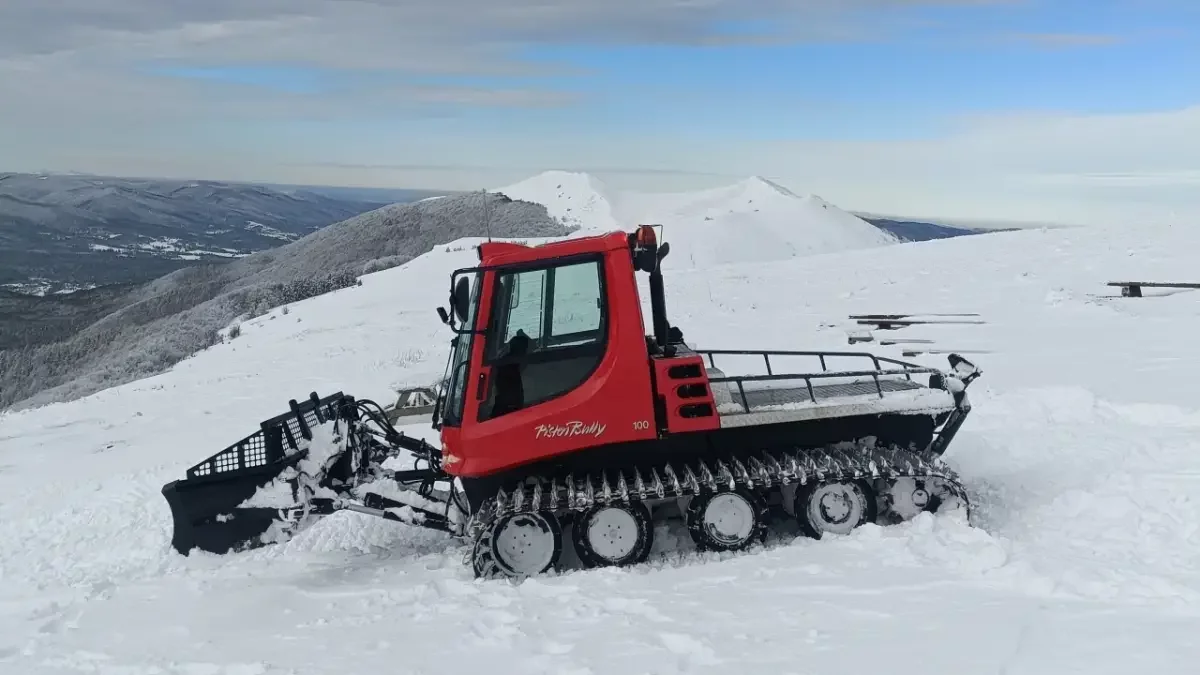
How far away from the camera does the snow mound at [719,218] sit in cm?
3891

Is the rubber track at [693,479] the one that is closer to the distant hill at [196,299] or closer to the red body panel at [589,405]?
the red body panel at [589,405]

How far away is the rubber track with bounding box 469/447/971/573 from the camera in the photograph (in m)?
6.32

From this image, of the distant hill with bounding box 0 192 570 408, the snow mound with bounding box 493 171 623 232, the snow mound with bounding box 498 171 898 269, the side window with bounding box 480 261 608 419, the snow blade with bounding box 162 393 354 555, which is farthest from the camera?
the snow mound with bounding box 493 171 623 232

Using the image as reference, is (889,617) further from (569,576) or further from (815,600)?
(569,576)

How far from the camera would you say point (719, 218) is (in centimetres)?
4262

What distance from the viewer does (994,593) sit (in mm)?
5137

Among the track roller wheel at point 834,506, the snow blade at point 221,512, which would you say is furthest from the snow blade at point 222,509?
the track roller wheel at point 834,506

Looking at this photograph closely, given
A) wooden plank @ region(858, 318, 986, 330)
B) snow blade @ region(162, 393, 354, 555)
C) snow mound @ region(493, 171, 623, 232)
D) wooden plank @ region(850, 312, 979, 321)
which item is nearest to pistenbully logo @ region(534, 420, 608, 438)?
snow blade @ region(162, 393, 354, 555)

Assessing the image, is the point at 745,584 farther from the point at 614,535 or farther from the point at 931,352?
the point at 931,352

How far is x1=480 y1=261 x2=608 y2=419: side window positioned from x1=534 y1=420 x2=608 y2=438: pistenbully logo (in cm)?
22

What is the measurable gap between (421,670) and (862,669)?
2.37m

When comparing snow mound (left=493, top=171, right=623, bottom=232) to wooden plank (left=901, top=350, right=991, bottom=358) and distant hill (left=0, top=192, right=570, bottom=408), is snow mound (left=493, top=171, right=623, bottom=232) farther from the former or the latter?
wooden plank (left=901, top=350, right=991, bottom=358)

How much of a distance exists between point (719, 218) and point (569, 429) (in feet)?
122

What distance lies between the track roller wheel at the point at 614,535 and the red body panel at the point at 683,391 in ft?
2.29
